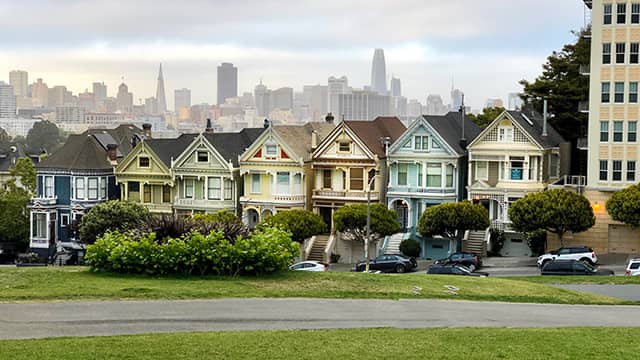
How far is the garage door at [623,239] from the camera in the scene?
56.3m

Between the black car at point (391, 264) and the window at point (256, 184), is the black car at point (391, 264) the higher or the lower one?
the lower one

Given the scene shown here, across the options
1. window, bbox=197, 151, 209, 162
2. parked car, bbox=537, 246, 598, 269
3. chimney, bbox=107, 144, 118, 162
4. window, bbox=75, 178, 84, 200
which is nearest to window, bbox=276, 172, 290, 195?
window, bbox=197, 151, 209, 162

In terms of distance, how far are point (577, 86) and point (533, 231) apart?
1919 centimetres

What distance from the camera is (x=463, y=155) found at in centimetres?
6209

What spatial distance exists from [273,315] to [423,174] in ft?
122

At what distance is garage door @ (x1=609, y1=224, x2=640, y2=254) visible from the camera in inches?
2217

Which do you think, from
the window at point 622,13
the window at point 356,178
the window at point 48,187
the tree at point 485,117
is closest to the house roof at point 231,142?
the window at point 356,178

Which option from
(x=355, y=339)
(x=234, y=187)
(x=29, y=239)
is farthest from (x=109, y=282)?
(x=29, y=239)

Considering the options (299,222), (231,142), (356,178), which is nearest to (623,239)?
(356,178)

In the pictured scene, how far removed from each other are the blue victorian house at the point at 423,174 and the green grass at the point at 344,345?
3764 cm

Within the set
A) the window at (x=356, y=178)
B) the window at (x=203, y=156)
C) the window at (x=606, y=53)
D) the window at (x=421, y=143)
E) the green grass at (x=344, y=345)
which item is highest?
the window at (x=606, y=53)

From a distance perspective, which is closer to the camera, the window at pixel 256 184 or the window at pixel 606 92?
the window at pixel 606 92

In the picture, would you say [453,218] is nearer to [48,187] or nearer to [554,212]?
[554,212]

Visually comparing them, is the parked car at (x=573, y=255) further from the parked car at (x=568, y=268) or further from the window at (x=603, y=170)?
the window at (x=603, y=170)
